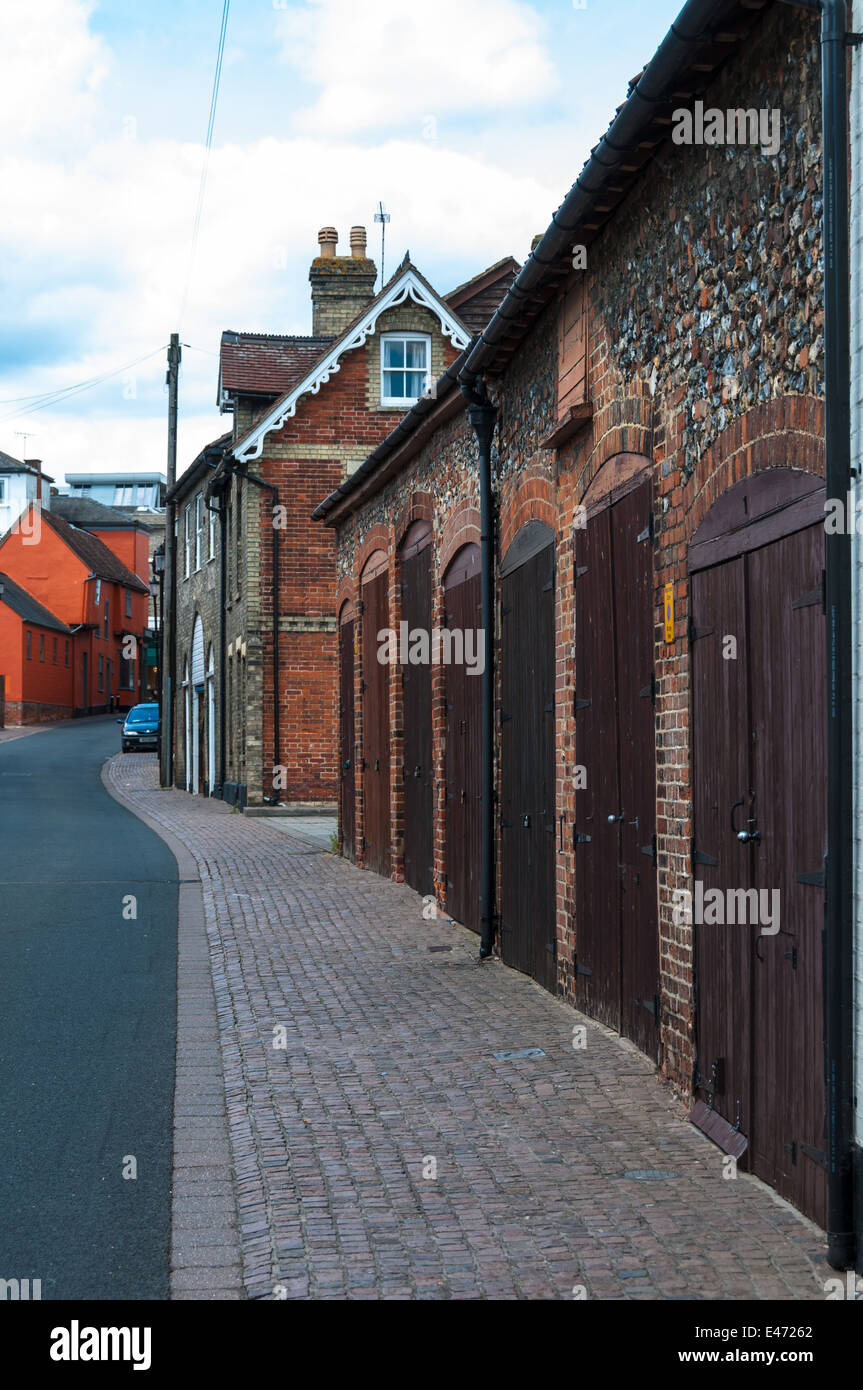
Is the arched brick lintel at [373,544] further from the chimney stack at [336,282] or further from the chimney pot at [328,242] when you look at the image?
the chimney pot at [328,242]

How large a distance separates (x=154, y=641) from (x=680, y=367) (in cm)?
4992

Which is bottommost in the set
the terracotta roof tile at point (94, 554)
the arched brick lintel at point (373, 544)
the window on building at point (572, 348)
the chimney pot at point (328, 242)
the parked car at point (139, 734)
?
the parked car at point (139, 734)

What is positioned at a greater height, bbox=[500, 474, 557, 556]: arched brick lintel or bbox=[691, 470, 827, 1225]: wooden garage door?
bbox=[500, 474, 557, 556]: arched brick lintel

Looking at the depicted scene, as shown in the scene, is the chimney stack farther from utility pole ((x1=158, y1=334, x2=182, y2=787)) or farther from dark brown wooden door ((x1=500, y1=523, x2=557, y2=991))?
dark brown wooden door ((x1=500, y1=523, x2=557, y2=991))

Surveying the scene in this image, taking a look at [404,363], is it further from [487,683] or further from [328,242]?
[487,683]

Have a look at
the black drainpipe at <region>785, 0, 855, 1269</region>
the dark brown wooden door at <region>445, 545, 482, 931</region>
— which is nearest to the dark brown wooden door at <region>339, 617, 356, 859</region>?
the dark brown wooden door at <region>445, 545, 482, 931</region>

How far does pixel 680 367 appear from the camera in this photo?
6.38 meters

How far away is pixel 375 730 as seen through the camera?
1644cm

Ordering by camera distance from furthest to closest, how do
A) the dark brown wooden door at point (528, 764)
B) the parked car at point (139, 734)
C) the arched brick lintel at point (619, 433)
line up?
the parked car at point (139, 734) → the dark brown wooden door at point (528, 764) → the arched brick lintel at point (619, 433)

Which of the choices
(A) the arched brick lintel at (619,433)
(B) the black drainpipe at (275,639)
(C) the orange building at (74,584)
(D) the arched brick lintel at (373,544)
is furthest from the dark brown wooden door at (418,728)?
(C) the orange building at (74,584)

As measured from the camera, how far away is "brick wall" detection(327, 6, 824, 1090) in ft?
16.5

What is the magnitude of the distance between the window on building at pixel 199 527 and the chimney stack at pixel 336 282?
532 cm

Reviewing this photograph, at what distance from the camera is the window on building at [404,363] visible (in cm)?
2664

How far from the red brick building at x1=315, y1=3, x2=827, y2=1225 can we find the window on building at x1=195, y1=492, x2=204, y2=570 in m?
23.7
